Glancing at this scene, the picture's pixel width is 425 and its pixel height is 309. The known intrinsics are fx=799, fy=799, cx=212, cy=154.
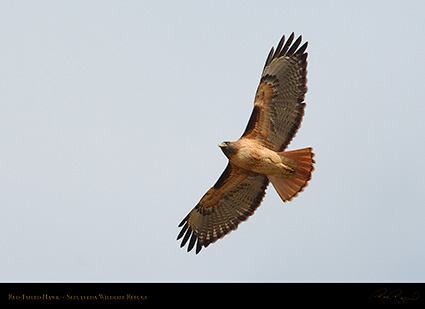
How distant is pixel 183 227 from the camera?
1477 centimetres

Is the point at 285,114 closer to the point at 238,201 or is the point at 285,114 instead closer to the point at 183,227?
the point at 238,201

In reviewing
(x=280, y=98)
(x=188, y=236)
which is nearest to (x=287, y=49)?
(x=280, y=98)

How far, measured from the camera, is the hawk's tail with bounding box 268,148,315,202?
13.3m

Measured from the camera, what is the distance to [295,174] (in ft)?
44.0

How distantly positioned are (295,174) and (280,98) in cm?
131

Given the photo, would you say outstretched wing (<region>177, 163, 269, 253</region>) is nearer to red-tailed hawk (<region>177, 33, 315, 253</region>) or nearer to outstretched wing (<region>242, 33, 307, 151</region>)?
red-tailed hawk (<region>177, 33, 315, 253</region>)
